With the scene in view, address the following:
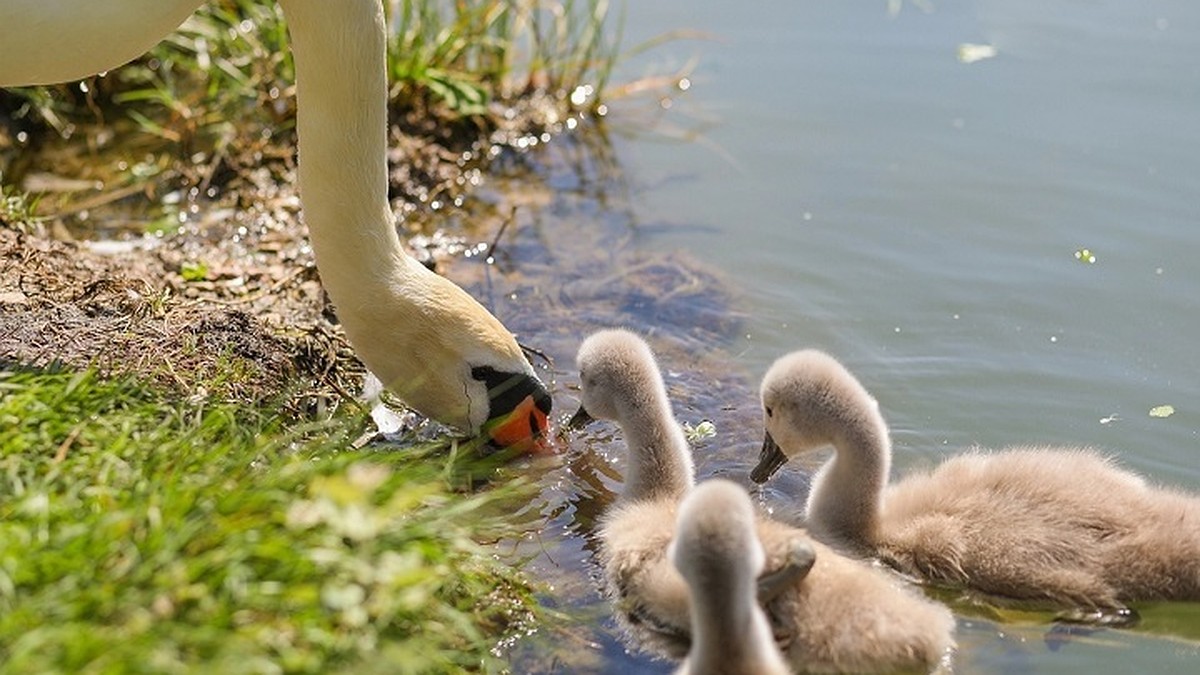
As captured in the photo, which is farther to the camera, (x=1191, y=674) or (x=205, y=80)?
(x=205, y=80)

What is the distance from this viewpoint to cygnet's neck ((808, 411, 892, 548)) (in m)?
5.81

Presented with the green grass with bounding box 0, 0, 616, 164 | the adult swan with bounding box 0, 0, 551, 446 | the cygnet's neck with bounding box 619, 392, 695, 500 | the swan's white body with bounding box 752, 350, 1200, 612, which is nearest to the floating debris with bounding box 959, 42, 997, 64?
the green grass with bounding box 0, 0, 616, 164

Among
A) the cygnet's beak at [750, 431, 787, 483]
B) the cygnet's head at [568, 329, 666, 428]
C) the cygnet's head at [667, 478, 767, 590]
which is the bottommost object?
the cygnet's beak at [750, 431, 787, 483]

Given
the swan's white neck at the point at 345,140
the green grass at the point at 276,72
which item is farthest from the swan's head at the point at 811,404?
the green grass at the point at 276,72

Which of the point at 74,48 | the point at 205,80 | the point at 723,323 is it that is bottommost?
the point at 723,323

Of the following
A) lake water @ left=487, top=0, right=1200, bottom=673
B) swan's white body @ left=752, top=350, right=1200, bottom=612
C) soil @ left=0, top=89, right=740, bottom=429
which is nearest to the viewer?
swan's white body @ left=752, top=350, right=1200, bottom=612

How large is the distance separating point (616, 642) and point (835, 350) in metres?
2.73

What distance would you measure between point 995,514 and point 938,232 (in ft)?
11.3

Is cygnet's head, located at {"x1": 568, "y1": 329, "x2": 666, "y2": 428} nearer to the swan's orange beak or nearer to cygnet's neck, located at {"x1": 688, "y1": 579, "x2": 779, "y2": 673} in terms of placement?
the swan's orange beak

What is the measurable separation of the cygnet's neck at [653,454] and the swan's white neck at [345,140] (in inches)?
41.8

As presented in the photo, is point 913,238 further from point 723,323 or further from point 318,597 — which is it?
point 318,597

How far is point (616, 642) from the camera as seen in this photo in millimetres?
5566

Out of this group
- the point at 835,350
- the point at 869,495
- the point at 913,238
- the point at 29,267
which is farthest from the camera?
the point at 913,238

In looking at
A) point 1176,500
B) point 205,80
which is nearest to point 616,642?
point 1176,500
